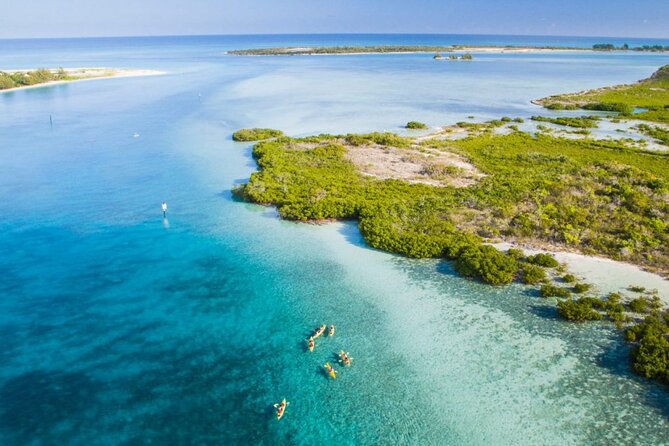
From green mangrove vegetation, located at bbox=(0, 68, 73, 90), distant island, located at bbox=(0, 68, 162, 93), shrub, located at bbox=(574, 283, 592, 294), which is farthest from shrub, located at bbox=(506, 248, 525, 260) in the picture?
green mangrove vegetation, located at bbox=(0, 68, 73, 90)

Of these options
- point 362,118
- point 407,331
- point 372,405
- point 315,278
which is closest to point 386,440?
point 372,405

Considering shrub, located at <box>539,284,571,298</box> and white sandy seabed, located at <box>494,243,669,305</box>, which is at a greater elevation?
white sandy seabed, located at <box>494,243,669,305</box>

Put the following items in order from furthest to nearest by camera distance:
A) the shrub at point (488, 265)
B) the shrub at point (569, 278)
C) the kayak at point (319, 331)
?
the shrub at point (488, 265) → the shrub at point (569, 278) → the kayak at point (319, 331)

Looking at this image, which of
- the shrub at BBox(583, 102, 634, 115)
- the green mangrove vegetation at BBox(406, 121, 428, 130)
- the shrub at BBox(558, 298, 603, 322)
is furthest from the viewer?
the shrub at BBox(583, 102, 634, 115)

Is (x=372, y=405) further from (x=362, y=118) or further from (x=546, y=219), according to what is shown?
(x=362, y=118)

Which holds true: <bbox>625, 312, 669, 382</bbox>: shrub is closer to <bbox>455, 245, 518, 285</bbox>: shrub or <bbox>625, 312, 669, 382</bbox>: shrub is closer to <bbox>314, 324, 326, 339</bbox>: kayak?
<bbox>455, 245, 518, 285</bbox>: shrub

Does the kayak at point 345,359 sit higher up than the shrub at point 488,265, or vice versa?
the shrub at point 488,265

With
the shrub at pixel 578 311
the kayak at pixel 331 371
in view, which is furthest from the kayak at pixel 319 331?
the shrub at pixel 578 311

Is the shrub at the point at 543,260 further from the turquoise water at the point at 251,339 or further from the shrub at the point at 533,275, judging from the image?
the turquoise water at the point at 251,339
